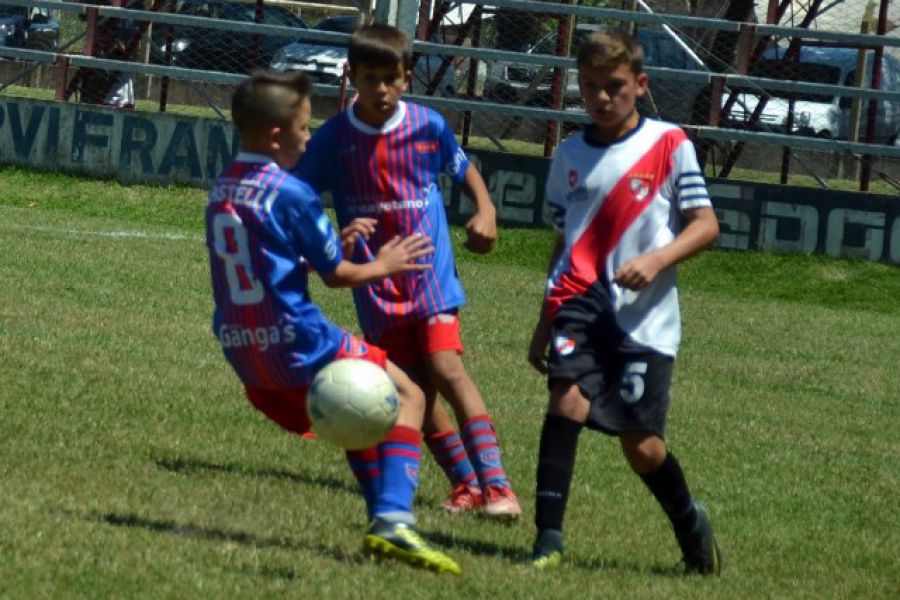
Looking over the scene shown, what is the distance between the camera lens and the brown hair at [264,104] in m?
4.89

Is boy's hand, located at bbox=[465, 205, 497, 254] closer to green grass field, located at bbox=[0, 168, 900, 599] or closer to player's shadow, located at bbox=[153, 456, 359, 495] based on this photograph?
green grass field, located at bbox=[0, 168, 900, 599]

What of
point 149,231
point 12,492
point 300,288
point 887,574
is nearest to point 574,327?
point 300,288

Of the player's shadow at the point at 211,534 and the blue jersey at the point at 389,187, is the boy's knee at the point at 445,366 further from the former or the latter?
the player's shadow at the point at 211,534

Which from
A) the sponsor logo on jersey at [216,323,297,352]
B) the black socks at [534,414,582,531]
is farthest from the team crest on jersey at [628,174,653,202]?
the sponsor logo on jersey at [216,323,297,352]

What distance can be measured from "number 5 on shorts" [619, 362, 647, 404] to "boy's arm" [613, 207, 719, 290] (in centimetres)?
28

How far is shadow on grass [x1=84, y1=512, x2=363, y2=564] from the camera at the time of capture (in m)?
5.10

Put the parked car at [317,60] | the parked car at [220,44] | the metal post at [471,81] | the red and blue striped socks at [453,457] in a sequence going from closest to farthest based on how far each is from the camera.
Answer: the red and blue striped socks at [453,457] → the metal post at [471,81] → the parked car at [220,44] → the parked car at [317,60]

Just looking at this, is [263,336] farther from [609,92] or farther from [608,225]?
[609,92]

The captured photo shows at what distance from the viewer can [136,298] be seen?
10.6 meters

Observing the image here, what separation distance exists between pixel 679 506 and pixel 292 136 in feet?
5.43

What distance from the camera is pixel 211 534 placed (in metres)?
5.26

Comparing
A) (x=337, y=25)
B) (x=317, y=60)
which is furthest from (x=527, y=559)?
(x=337, y=25)

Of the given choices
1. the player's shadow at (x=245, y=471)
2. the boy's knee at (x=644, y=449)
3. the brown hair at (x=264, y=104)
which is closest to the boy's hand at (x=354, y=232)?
the brown hair at (x=264, y=104)

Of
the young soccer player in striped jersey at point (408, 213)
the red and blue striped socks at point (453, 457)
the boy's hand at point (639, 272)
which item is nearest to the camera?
the boy's hand at point (639, 272)
